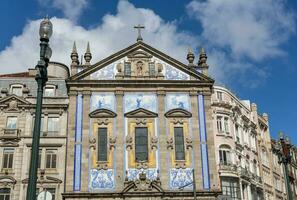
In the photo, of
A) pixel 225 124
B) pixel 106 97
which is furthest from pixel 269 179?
pixel 106 97

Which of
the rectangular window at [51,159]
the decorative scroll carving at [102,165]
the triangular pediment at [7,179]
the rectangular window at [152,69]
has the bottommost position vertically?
the triangular pediment at [7,179]

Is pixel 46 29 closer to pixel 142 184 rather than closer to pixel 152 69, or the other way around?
pixel 142 184

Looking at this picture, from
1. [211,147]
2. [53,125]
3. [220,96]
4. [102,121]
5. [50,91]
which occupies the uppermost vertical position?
[220,96]

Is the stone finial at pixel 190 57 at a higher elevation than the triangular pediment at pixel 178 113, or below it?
higher

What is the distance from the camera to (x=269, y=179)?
185 ft

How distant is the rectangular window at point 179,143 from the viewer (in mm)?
37469

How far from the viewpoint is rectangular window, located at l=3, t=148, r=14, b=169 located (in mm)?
38656

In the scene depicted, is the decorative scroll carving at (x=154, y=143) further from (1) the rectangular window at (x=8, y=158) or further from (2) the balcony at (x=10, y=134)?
(1) the rectangular window at (x=8, y=158)

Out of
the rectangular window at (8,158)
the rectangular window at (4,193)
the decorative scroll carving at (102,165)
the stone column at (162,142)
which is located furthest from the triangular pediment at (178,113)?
the rectangular window at (4,193)

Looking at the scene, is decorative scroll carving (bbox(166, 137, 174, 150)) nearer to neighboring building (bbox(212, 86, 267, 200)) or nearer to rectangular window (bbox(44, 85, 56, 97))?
neighboring building (bbox(212, 86, 267, 200))

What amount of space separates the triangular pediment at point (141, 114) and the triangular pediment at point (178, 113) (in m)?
1.07

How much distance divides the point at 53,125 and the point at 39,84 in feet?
84.2

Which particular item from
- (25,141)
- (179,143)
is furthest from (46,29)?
(25,141)

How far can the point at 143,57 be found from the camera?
40625 millimetres
